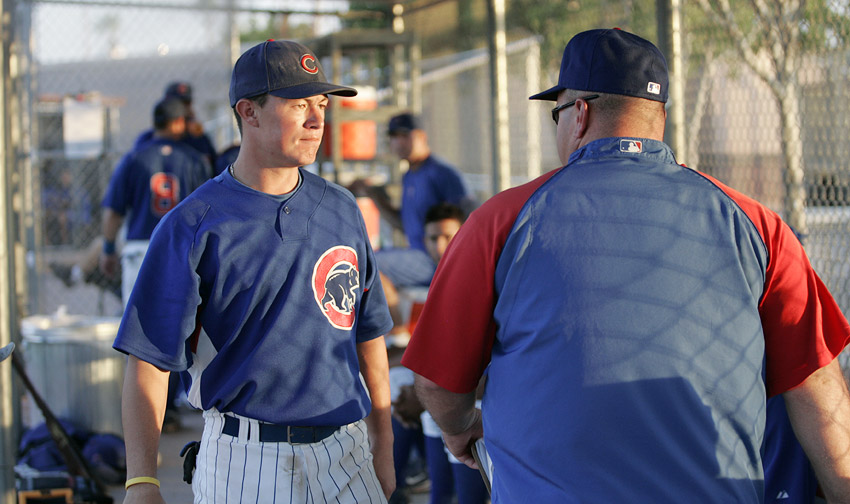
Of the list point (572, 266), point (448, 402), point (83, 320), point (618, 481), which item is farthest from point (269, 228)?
point (83, 320)

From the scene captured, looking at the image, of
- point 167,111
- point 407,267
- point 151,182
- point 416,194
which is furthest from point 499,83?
point 151,182

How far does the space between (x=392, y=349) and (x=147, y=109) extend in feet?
47.2

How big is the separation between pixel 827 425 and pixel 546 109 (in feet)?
26.5

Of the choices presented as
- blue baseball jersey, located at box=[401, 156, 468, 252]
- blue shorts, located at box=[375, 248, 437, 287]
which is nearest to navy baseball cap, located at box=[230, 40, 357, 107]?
blue shorts, located at box=[375, 248, 437, 287]

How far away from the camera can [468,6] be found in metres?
10.0

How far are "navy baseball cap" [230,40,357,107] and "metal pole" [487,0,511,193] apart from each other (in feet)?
10.6

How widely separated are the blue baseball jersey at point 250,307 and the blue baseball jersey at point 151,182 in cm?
382

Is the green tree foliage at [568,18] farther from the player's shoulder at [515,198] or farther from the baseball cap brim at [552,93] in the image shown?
the player's shoulder at [515,198]

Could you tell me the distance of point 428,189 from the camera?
6082mm

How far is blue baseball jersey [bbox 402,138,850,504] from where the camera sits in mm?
1649

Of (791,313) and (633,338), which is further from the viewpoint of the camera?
(791,313)

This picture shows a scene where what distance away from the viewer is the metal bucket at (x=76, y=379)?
505 cm

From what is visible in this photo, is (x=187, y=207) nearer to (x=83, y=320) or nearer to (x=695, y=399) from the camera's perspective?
(x=695, y=399)

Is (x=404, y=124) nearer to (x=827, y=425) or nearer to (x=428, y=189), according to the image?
(x=428, y=189)
